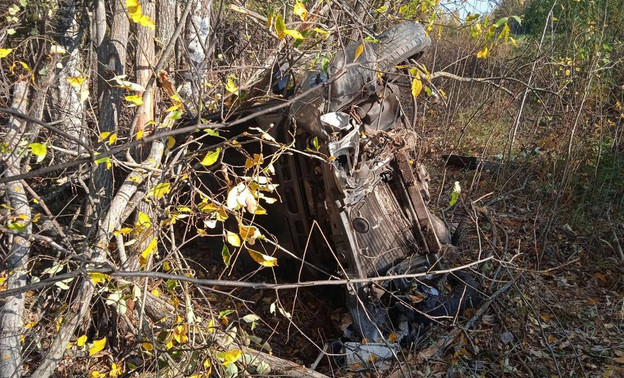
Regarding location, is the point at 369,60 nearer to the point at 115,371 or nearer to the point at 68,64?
the point at 115,371

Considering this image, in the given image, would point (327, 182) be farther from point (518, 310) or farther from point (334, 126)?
point (518, 310)

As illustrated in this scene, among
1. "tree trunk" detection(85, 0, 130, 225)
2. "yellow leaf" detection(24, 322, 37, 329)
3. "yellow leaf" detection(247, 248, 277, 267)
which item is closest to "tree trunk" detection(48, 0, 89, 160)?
"tree trunk" detection(85, 0, 130, 225)

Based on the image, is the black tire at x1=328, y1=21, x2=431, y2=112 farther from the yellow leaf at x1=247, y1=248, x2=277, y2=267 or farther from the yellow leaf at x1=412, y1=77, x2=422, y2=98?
the yellow leaf at x1=247, y1=248, x2=277, y2=267

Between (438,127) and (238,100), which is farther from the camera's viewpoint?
(438,127)

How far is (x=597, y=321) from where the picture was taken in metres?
4.45

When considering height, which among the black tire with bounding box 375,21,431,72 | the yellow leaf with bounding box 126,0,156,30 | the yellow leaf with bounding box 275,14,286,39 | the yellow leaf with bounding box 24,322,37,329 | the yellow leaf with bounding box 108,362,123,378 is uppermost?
the yellow leaf with bounding box 126,0,156,30

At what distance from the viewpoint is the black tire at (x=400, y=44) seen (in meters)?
3.93

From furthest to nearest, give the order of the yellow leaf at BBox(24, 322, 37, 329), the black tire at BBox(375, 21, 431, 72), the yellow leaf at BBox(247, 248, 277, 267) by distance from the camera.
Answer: the black tire at BBox(375, 21, 431, 72) → the yellow leaf at BBox(24, 322, 37, 329) → the yellow leaf at BBox(247, 248, 277, 267)

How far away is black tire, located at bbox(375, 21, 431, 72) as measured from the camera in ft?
12.9

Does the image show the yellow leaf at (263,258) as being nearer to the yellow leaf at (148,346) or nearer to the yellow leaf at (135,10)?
the yellow leaf at (135,10)

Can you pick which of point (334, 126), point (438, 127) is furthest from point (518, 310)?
point (438, 127)

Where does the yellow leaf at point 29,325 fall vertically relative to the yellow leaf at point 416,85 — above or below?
below

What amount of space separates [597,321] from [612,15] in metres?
5.77

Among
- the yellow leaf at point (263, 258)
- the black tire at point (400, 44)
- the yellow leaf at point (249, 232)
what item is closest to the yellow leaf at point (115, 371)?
the yellow leaf at point (249, 232)
